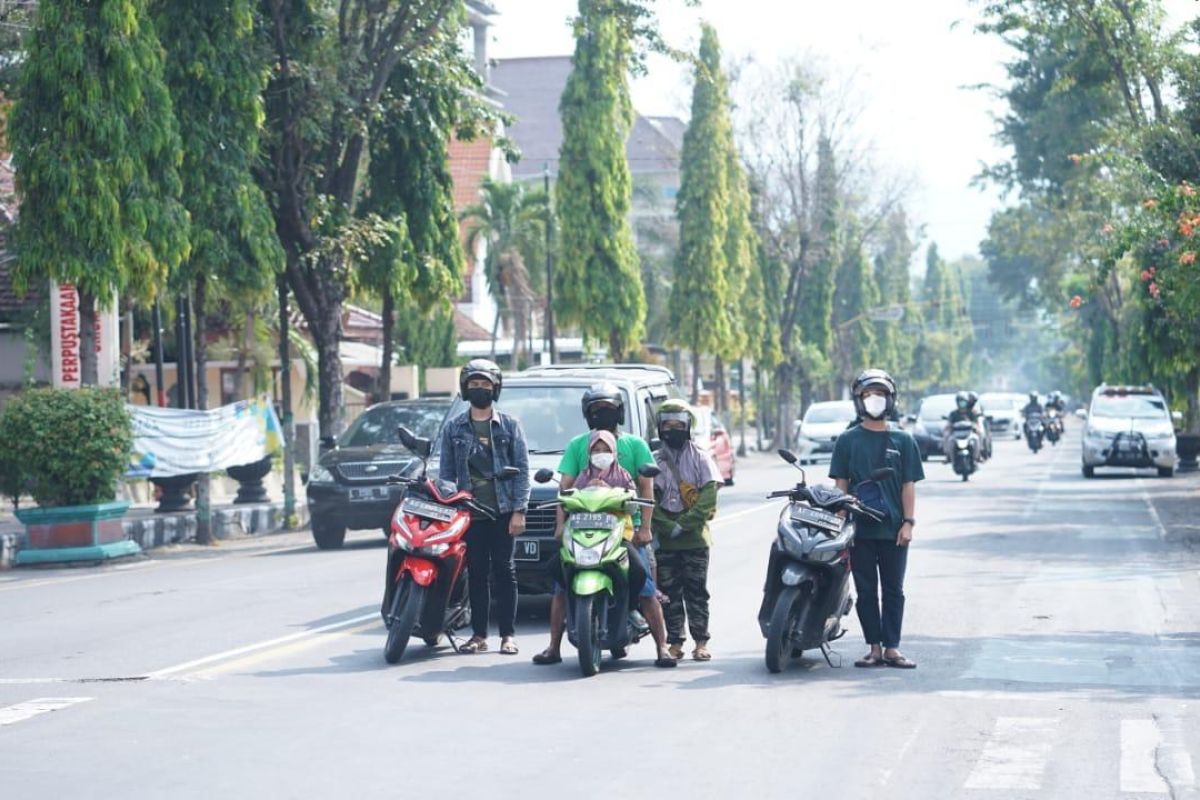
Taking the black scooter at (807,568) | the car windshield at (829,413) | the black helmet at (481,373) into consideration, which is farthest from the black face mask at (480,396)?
the car windshield at (829,413)

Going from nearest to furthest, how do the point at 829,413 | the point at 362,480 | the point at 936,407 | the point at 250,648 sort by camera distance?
the point at 250,648 → the point at 362,480 → the point at 829,413 → the point at 936,407

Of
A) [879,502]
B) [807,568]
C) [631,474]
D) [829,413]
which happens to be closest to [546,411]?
[631,474]

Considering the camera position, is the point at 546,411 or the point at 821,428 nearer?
the point at 546,411

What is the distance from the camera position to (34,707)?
992 centimetres

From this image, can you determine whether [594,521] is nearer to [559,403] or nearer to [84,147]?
[559,403]

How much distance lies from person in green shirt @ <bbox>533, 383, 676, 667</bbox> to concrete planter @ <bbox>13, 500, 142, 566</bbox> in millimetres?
10993

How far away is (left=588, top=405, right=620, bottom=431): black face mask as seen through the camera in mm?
11461

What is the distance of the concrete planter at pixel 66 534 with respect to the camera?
20.8 m

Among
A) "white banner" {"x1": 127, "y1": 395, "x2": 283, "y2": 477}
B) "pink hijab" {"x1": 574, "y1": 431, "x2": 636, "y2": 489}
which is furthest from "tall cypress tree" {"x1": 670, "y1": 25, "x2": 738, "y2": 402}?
"pink hijab" {"x1": 574, "y1": 431, "x2": 636, "y2": 489}

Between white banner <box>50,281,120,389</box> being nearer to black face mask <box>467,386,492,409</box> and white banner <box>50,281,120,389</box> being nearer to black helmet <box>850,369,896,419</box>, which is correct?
black face mask <box>467,386,492,409</box>

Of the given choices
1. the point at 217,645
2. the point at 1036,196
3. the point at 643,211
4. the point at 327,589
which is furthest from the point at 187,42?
the point at 643,211

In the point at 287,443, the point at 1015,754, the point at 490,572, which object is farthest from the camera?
the point at 287,443

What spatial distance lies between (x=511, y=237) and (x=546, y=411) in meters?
44.1

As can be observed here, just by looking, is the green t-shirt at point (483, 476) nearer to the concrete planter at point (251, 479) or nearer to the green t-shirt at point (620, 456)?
A: the green t-shirt at point (620, 456)
